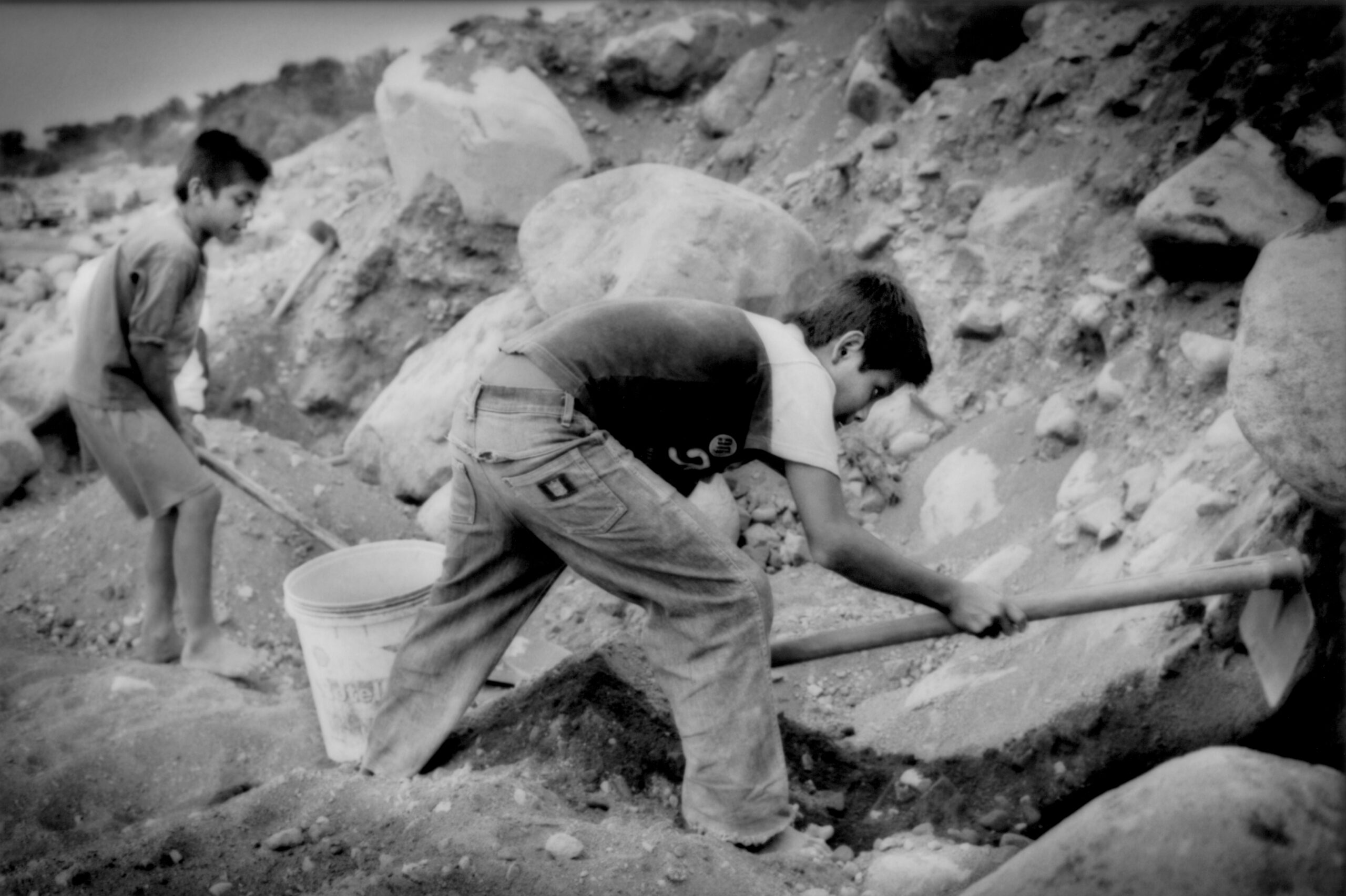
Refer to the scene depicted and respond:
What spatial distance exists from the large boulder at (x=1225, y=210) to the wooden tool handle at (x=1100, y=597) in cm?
119

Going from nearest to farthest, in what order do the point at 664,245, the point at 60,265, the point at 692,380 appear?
the point at 692,380 → the point at 664,245 → the point at 60,265

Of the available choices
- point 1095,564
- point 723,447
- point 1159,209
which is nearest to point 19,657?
point 723,447

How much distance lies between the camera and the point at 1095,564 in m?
3.19

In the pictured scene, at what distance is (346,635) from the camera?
127 inches

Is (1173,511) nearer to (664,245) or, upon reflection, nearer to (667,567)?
(667,567)

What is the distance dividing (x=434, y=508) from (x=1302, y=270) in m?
3.44

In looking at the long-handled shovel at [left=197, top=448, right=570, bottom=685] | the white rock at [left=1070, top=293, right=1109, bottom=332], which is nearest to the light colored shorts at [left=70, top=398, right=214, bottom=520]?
the long-handled shovel at [left=197, top=448, right=570, bottom=685]

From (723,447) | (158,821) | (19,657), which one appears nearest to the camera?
(723,447)

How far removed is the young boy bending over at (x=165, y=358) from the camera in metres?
3.63

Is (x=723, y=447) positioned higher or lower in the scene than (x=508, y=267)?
higher

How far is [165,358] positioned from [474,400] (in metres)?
1.61

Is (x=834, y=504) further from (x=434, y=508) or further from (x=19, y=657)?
(x=19, y=657)

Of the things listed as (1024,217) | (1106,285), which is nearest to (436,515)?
(1024,217)

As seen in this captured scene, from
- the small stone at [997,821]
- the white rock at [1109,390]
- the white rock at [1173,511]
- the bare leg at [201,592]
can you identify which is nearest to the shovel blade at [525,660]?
the bare leg at [201,592]
